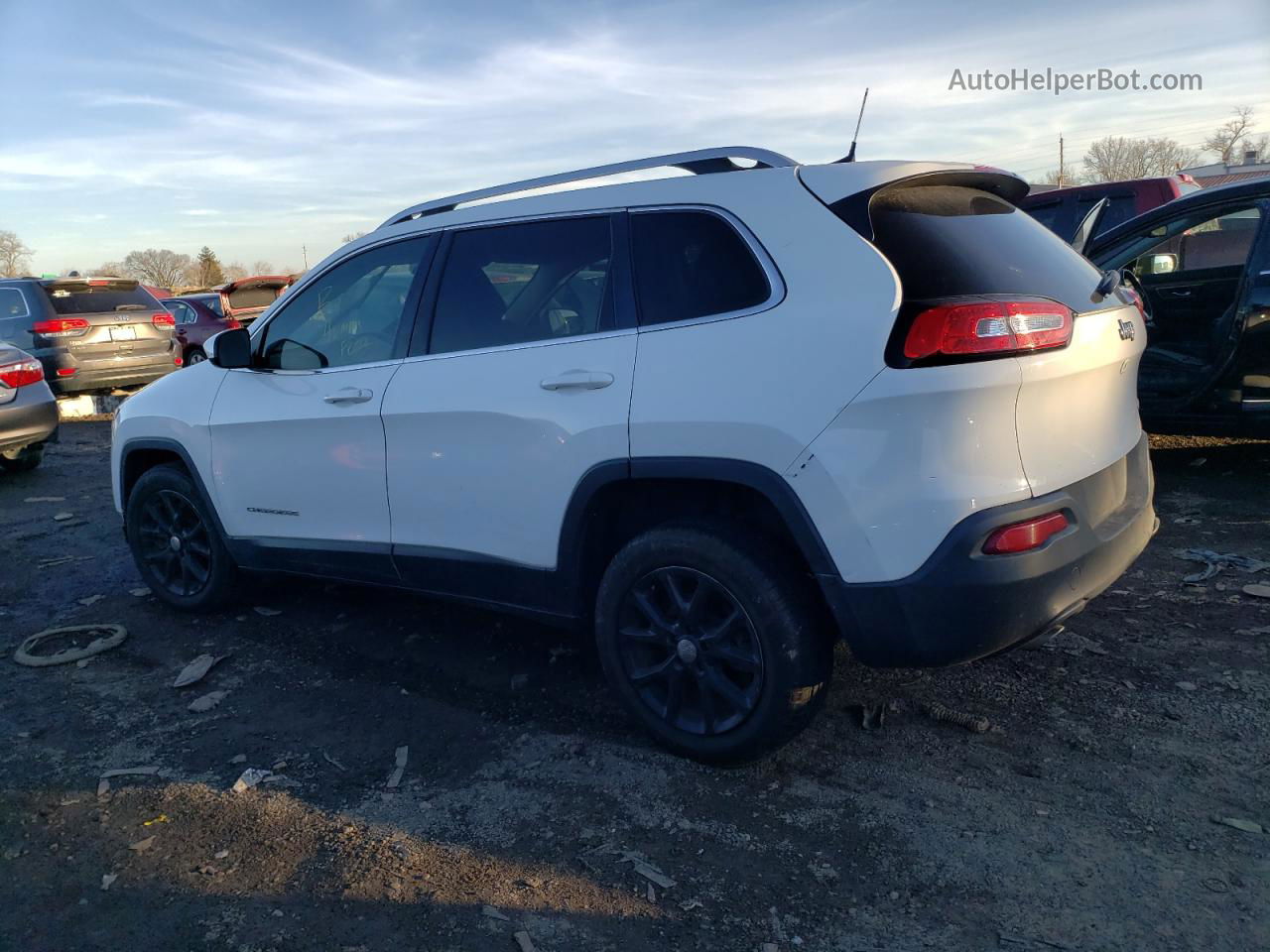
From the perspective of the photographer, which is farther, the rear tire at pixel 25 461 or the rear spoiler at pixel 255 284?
the rear spoiler at pixel 255 284

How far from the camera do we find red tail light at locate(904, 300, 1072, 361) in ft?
8.82

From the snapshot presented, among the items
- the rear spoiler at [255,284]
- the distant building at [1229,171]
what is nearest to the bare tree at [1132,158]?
the distant building at [1229,171]

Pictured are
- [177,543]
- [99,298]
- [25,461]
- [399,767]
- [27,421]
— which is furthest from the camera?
[99,298]

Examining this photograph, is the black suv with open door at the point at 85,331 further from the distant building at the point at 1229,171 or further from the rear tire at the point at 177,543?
the distant building at the point at 1229,171

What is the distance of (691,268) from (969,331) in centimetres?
93

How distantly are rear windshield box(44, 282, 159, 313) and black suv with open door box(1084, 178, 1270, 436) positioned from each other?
1150 centimetres

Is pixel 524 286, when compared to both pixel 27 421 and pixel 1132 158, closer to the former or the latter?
pixel 27 421

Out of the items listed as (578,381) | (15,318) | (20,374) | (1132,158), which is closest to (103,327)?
(15,318)

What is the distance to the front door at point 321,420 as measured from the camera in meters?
4.01

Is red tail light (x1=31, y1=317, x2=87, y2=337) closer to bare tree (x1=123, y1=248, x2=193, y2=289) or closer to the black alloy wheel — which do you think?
the black alloy wheel

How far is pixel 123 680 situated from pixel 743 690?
2.84 m

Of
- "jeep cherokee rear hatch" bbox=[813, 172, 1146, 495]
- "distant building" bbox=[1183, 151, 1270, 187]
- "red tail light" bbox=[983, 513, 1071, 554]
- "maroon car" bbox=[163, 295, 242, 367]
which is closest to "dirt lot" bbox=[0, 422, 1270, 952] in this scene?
"red tail light" bbox=[983, 513, 1071, 554]

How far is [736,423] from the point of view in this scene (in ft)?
9.61

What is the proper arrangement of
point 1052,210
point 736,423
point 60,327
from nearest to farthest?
point 736,423, point 1052,210, point 60,327
